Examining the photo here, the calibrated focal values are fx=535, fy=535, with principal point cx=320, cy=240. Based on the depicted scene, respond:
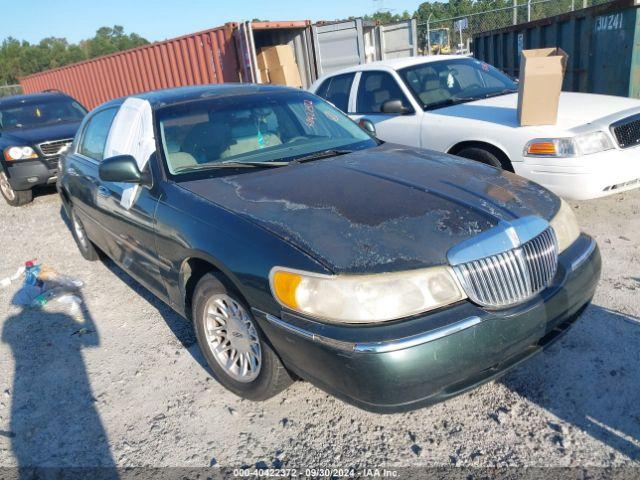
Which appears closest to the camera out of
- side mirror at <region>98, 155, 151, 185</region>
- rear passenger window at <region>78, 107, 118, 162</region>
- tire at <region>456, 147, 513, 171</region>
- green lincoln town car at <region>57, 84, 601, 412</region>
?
green lincoln town car at <region>57, 84, 601, 412</region>

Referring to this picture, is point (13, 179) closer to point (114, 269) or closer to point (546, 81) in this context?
point (114, 269)

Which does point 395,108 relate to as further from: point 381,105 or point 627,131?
point 627,131

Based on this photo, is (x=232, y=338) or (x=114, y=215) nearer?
(x=232, y=338)

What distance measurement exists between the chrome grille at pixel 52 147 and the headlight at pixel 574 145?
697 cm

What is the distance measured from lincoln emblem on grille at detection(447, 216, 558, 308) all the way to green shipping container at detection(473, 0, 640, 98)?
6.46 meters

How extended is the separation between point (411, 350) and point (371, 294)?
0.91ft

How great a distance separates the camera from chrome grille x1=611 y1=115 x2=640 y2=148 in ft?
15.5

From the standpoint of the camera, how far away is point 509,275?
94.6 inches

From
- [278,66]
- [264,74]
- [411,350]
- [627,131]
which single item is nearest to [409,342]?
[411,350]

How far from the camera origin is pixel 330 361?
223 centimetres

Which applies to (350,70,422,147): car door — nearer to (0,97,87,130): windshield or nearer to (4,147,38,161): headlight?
(4,147,38,161): headlight

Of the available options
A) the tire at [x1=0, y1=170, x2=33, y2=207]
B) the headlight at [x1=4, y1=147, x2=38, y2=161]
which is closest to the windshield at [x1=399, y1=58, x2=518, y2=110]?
the headlight at [x1=4, y1=147, x2=38, y2=161]

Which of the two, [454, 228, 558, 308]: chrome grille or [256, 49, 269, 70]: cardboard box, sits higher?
[256, 49, 269, 70]: cardboard box

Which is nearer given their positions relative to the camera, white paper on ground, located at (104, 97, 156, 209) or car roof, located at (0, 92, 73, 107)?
white paper on ground, located at (104, 97, 156, 209)
